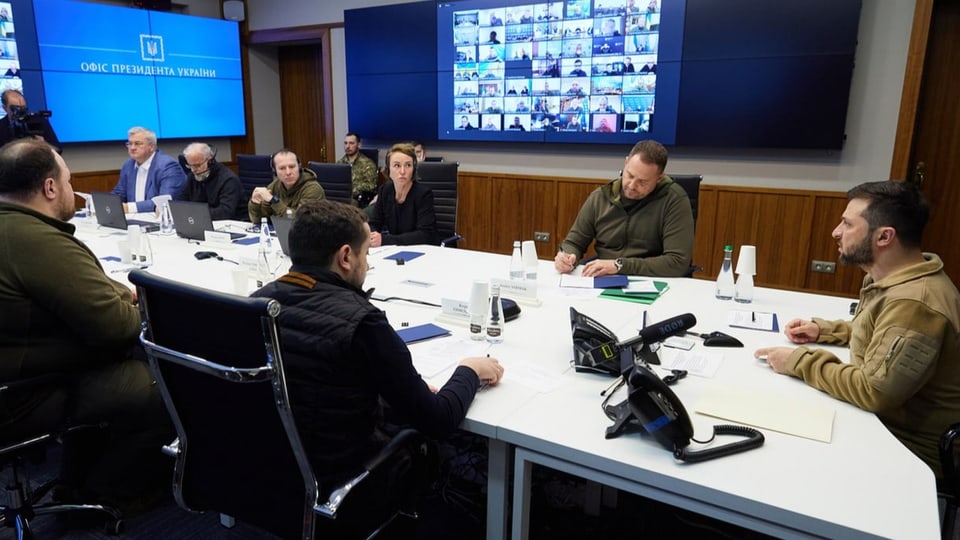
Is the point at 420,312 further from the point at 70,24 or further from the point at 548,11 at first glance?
the point at 70,24

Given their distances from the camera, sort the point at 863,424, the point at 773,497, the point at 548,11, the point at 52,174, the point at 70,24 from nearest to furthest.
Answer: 1. the point at 773,497
2. the point at 863,424
3. the point at 52,174
4. the point at 548,11
5. the point at 70,24

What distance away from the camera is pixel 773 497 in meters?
1.19

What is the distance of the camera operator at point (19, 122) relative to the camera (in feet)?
15.8

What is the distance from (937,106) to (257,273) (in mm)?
4518

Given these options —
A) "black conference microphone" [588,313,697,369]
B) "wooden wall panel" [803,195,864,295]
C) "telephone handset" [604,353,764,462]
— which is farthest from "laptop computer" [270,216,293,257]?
"wooden wall panel" [803,195,864,295]

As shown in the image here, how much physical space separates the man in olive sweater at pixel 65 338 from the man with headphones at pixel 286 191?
1933mm

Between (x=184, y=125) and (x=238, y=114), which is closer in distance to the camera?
(x=184, y=125)

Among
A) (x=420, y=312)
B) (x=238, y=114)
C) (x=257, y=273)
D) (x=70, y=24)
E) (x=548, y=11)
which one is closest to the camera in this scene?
(x=420, y=312)

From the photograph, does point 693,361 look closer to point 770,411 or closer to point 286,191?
point 770,411

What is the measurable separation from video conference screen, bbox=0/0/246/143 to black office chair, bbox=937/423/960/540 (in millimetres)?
6758

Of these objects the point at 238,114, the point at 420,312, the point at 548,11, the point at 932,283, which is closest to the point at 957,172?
the point at 548,11

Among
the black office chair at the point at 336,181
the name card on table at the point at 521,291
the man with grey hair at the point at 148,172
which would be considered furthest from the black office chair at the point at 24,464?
the man with grey hair at the point at 148,172

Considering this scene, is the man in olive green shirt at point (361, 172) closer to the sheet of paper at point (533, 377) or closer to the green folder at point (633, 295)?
the green folder at point (633, 295)

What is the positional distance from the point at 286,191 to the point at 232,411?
2992mm
